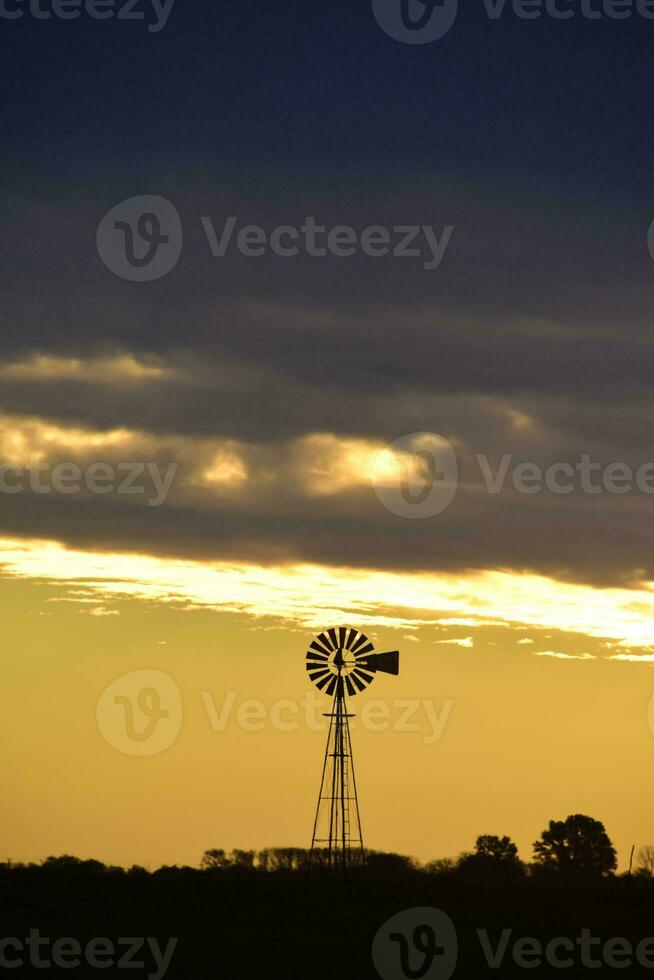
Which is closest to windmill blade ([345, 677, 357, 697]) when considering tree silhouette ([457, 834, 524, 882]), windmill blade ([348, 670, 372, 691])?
windmill blade ([348, 670, 372, 691])

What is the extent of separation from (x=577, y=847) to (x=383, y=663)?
80090 millimetres

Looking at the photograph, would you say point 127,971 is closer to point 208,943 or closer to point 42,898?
point 208,943

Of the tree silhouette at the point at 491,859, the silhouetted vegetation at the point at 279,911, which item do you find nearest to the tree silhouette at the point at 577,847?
the tree silhouette at the point at 491,859

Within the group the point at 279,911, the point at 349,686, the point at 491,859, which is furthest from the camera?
the point at 491,859

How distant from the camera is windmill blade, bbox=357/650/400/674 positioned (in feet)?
247

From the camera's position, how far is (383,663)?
248 ft

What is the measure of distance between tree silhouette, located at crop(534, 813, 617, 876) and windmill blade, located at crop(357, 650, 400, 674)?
74.4 metres

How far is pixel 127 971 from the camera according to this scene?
51.7 metres

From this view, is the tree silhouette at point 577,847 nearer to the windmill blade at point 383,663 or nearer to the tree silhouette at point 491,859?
the tree silhouette at point 491,859

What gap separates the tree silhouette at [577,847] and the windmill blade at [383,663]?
74353mm

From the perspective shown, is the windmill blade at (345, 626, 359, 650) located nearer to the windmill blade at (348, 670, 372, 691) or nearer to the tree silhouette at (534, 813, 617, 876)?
the windmill blade at (348, 670, 372, 691)

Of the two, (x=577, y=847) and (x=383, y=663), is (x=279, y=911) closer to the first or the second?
(x=383, y=663)

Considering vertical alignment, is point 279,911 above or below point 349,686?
below

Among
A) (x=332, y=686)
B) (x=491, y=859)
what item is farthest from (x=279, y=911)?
(x=491, y=859)
